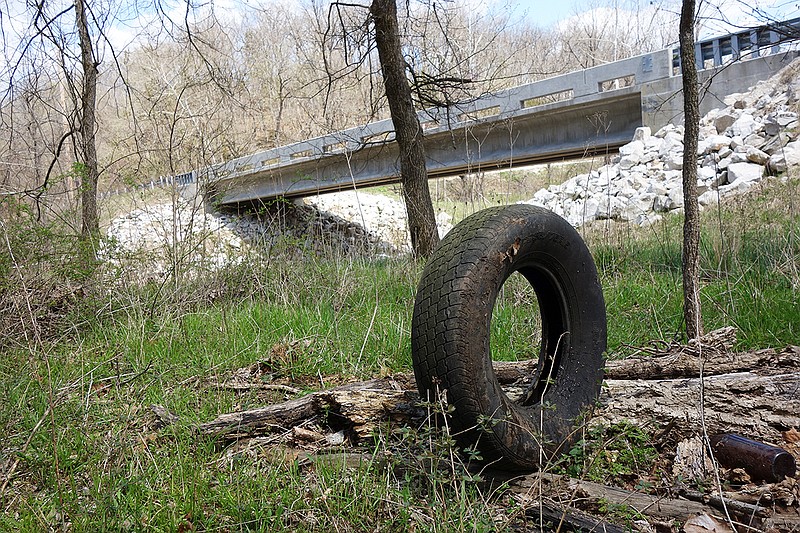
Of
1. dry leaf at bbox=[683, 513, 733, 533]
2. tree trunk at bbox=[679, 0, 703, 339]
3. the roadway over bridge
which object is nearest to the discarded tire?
dry leaf at bbox=[683, 513, 733, 533]

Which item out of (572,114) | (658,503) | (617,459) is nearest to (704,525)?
(658,503)

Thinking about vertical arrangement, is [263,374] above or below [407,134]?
below

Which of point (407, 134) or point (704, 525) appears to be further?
point (407, 134)

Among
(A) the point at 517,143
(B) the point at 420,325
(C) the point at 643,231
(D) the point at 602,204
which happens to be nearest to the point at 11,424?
(B) the point at 420,325

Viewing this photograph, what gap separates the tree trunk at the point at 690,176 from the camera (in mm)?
4129

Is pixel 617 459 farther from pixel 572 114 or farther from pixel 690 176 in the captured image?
pixel 572 114

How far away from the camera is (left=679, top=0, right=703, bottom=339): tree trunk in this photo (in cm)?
413

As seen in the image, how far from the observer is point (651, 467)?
2793 millimetres

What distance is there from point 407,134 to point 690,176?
14.4 ft

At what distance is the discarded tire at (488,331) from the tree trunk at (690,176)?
1352 millimetres

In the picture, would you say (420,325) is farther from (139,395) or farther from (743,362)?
(743,362)

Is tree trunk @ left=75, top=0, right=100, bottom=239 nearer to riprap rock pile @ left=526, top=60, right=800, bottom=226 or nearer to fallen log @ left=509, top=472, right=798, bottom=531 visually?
fallen log @ left=509, top=472, right=798, bottom=531

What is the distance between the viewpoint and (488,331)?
8.66ft

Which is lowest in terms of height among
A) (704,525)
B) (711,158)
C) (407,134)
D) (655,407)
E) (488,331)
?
(704,525)
